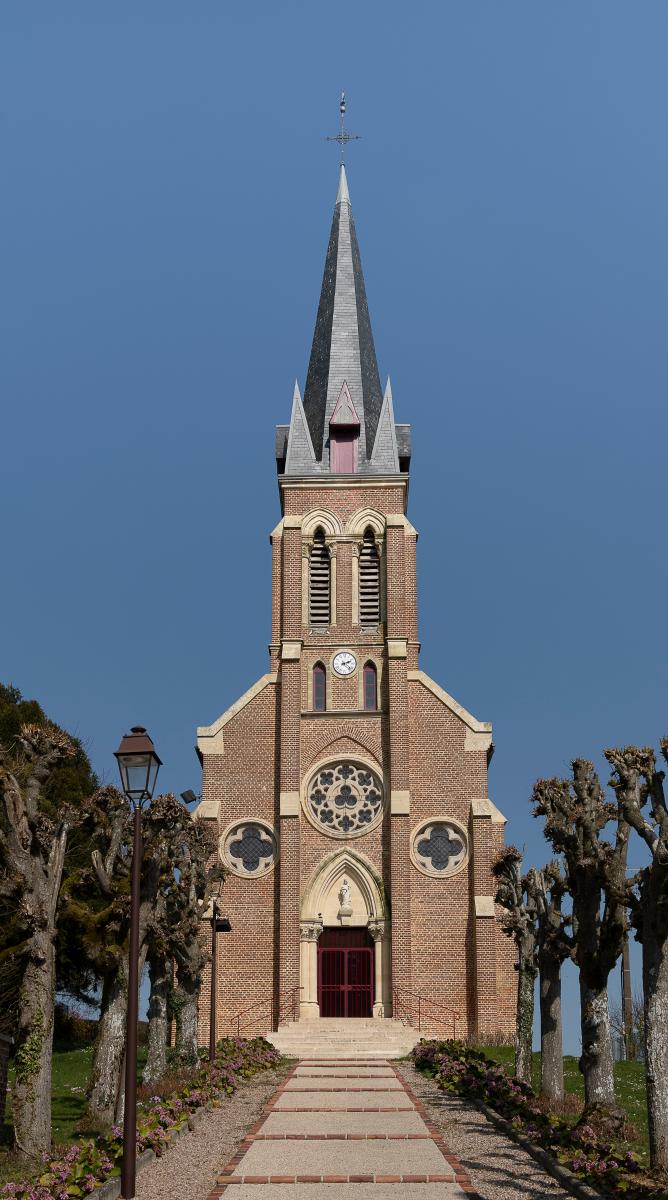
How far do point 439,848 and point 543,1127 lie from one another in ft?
72.0

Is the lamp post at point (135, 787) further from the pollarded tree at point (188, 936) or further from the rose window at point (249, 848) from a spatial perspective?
the rose window at point (249, 848)

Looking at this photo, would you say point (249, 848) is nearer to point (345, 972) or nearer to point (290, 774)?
point (290, 774)

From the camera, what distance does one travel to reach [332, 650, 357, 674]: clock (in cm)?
4059

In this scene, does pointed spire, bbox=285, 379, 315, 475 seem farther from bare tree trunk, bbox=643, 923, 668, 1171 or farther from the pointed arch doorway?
bare tree trunk, bbox=643, 923, 668, 1171

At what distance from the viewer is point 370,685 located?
133 feet

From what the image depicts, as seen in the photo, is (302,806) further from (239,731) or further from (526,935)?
(526,935)

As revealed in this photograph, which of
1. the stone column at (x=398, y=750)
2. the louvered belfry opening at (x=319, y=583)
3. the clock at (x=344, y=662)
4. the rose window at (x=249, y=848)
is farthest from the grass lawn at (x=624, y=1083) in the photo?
the louvered belfry opening at (x=319, y=583)

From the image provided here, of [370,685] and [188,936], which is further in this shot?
[370,685]

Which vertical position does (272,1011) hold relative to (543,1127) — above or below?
below

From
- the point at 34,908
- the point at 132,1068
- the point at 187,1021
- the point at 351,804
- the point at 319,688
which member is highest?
the point at 319,688

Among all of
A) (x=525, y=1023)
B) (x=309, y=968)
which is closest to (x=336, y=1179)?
(x=525, y=1023)

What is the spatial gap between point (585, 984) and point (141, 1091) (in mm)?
8629

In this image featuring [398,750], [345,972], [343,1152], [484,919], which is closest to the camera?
[343,1152]

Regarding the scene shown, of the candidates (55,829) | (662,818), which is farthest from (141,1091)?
(662,818)
